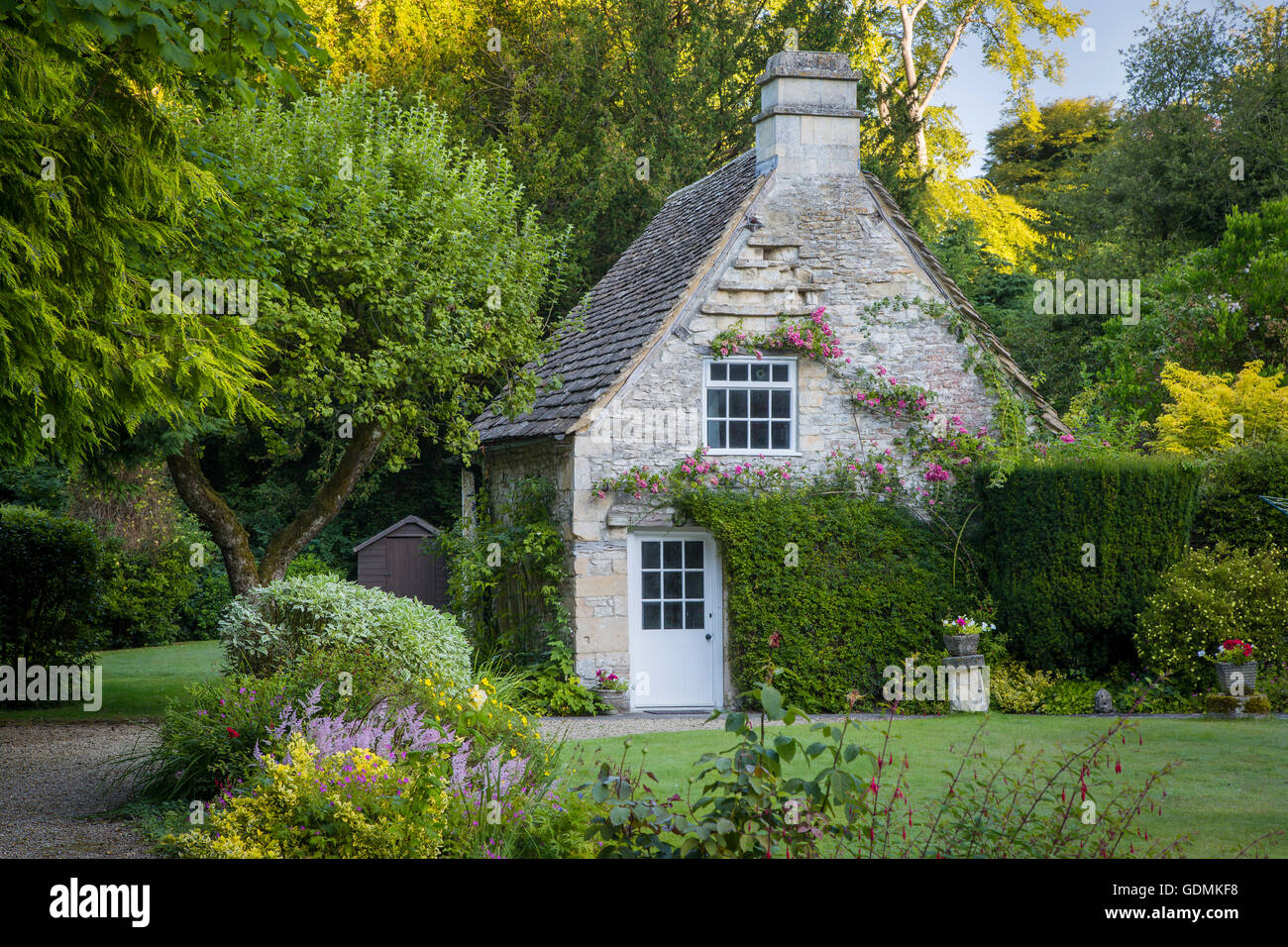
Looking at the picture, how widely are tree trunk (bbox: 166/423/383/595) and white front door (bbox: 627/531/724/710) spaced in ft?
13.9

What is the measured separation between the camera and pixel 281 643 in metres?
9.84

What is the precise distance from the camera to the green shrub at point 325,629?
31.7 ft

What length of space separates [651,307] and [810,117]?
→ 10.9 ft

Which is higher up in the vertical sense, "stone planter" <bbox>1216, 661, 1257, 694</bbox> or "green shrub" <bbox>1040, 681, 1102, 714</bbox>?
"stone planter" <bbox>1216, 661, 1257, 694</bbox>

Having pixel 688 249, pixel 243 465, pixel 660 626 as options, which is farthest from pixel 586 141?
pixel 660 626

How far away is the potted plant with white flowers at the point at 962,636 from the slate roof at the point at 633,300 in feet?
16.3

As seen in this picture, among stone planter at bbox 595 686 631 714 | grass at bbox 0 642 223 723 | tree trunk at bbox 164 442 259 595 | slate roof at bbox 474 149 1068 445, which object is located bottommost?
grass at bbox 0 642 223 723

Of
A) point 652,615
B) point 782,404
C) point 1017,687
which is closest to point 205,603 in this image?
point 652,615

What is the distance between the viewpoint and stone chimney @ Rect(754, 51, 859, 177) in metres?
14.8

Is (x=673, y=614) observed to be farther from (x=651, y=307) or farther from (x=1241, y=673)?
(x=1241, y=673)

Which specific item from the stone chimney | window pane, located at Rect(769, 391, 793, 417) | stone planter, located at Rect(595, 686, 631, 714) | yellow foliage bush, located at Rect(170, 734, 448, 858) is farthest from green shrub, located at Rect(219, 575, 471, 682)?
the stone chimney

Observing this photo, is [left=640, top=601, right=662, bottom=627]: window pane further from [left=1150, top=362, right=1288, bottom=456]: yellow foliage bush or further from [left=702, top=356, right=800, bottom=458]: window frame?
[left=1150, top=362, right=1288, bottom=456]: yellow foliage bush

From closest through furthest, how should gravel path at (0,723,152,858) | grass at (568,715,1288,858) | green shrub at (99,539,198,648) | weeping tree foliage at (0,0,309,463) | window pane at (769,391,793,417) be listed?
weeping tree foliage at (0,0,309,463), gravel path at (0,723,152,858), grass at (568,715,1288,858), window pane at (769,391,793,417), green shrub at (99,539,198,648)
